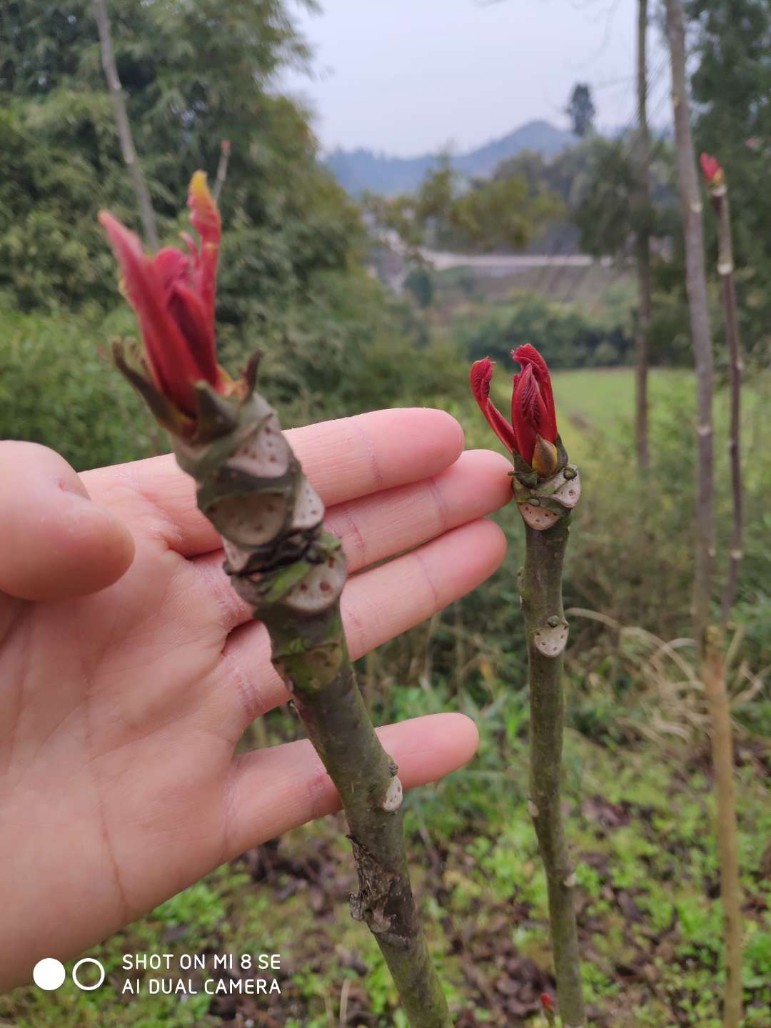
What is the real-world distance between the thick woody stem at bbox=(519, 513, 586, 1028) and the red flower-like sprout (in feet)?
1.20

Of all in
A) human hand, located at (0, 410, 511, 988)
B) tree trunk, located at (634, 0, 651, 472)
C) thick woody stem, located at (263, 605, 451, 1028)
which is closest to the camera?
thick woody stem, located at (263, 605, 451, 1028)

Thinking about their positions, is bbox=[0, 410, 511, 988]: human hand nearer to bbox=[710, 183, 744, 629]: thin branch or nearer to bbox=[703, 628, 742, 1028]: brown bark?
bbox=[703, 628, 742, 1028]: brown bark

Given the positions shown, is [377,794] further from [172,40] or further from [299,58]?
[299,58]

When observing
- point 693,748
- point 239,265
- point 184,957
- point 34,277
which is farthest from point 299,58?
point 184,957

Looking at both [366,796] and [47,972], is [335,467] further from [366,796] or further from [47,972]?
[47,972]

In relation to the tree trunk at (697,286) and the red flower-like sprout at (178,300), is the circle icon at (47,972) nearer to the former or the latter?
the red flower-like sprout at (178,300)

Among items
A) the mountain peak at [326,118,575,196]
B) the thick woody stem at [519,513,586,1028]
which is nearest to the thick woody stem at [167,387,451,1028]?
the thick woody stem at [519,513,586,1028]

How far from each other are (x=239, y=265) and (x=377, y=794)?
181 inches

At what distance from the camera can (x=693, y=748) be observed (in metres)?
2.32

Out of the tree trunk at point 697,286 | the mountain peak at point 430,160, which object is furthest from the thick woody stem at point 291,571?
the mountain peak at point 430,160

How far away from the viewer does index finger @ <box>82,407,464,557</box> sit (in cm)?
93

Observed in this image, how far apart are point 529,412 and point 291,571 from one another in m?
0.28

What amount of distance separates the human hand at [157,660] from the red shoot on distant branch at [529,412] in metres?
0.32

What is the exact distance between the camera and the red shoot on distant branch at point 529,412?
1.92 feet
